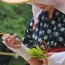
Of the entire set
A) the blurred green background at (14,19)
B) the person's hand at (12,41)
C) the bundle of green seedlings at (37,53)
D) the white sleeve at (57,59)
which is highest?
the blurred green background at (14,19)

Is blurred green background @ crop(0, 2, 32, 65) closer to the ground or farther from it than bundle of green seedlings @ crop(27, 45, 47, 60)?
farther from it

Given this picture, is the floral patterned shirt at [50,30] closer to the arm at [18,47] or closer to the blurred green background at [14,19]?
the arm at [18,47]

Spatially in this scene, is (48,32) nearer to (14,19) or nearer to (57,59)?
(57,59)

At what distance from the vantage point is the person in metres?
1.11

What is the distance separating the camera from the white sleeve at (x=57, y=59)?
1.10 metres

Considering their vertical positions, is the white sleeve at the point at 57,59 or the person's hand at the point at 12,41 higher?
the person's hand at the point at 12,41

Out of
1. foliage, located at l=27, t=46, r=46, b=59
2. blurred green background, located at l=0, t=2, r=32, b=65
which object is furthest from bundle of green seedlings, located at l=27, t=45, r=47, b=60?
blurred green background, located at l=0, t=2, r=32, b=65

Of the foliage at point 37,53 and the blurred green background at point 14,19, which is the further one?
the blurred green background at point 14,19

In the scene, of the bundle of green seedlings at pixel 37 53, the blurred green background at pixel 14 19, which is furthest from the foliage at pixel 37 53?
the blurred green background at pixel 14 19

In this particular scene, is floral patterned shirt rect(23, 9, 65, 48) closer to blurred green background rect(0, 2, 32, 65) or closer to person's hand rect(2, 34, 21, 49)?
person's hand rect(2, 34, 21, 49)

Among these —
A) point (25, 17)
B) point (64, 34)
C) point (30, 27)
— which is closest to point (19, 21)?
point (25, 17)

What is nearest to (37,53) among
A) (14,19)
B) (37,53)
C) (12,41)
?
(37,53)

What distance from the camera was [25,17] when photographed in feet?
9.19

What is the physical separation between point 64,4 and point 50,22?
0.11 meters
